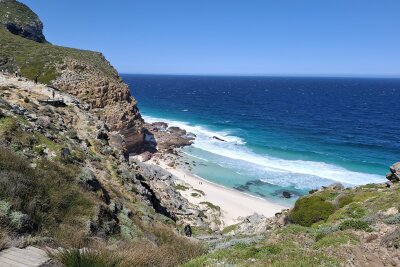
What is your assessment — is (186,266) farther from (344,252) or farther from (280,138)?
(280,138)

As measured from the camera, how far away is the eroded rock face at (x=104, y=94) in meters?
55.0

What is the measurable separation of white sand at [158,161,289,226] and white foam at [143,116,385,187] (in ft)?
26.4

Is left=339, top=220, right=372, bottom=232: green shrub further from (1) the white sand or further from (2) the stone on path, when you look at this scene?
(1) the white sand

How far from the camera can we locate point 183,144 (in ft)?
253

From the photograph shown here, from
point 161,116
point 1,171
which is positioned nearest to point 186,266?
point 1,171

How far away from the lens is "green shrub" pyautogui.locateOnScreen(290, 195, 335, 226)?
23.2 meters

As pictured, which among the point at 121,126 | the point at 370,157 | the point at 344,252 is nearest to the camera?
the point at 344,252

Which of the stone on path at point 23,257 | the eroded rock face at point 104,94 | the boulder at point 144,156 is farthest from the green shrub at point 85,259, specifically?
the boulder at point 144,156

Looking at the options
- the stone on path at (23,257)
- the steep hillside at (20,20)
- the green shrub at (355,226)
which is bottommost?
the green shrub at (355,226)

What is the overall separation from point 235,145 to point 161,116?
1740 inches

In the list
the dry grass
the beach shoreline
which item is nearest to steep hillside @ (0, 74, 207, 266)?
the dry grass

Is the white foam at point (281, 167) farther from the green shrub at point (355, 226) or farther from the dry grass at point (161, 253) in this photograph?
the dry grass at point (161, 253)

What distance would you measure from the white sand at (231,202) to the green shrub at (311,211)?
58.3ft

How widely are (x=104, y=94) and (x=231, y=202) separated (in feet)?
90.7
